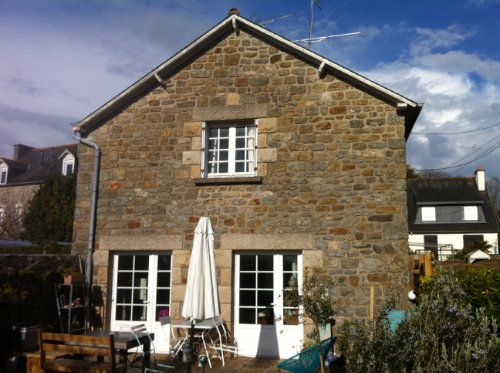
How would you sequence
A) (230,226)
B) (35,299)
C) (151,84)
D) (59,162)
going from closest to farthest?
(35,299) < (230,226) < (151,84) < (59,162)

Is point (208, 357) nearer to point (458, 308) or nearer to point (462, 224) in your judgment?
point (458, 308)

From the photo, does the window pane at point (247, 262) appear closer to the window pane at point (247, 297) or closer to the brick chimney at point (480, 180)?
the window pane at point (247, 297)

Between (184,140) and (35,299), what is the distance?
12.4ft

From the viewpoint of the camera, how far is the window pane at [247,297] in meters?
8.05

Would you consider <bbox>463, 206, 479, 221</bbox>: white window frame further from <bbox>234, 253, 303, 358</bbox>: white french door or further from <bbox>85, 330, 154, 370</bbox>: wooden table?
<bbox>85, 330, 154, 370</bbox>: wooden table

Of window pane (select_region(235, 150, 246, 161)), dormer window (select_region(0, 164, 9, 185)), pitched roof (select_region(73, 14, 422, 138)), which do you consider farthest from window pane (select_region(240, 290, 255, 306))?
dormer window (select_region(0, 164, 9, 185))

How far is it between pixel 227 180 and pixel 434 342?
450 centimetres

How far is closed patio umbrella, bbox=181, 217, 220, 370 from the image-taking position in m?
6.05

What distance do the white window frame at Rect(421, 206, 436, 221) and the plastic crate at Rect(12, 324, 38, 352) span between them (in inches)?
1084

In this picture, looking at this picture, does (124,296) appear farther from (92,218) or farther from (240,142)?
(240,142)

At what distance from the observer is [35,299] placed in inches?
297

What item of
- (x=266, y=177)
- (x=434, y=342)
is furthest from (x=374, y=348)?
(x=266, y=177)

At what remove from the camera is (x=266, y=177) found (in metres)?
8.12

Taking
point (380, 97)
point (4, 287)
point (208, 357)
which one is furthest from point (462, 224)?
point (4, 287)
